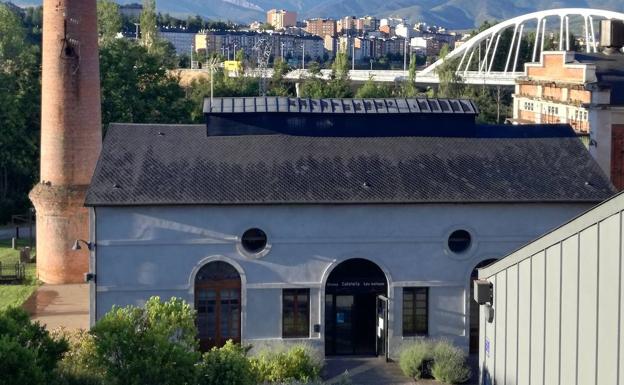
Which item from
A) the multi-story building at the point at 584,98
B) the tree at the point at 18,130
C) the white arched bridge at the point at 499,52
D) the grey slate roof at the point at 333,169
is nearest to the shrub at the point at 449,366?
the grey slate roof at the point at 333,169

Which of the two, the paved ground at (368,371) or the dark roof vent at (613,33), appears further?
the dark roof vent at (613,33)

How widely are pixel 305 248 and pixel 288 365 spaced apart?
4416 mm

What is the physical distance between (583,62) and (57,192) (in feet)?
111

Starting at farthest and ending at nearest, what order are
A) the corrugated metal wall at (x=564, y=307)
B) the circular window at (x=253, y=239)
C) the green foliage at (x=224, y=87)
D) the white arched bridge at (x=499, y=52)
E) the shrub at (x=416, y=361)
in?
the white arched bridge at (x=499, y=52) < the green foliage at (x=224, y=87) < the circular window at (x=253, y=239) < the shrub at (x=416, y=361) < the corrugated metal wall at (x=564, y=307)

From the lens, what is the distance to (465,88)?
97875mm

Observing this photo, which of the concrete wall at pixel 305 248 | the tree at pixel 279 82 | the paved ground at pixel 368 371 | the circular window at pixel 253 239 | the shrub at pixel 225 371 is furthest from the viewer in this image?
the tree at pixel 279 82

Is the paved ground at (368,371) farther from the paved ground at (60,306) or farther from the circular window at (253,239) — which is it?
the paved ground at (60,306)

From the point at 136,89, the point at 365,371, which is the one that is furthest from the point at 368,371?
the point at 136,89

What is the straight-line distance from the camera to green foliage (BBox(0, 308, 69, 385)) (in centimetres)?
1703

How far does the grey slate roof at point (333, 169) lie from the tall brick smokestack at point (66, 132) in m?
5.00

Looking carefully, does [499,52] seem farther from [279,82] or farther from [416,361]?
[416,361]

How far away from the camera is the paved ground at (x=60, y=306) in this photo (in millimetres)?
31672

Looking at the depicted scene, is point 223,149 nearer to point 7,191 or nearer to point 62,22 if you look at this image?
point 62,22

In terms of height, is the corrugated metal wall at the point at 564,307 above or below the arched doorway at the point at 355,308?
above
